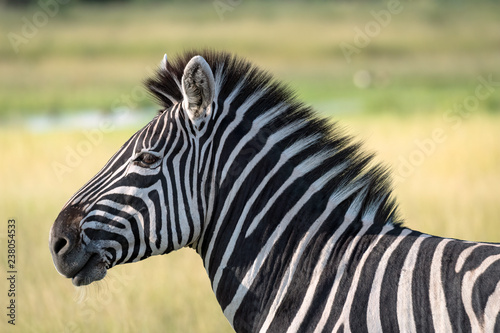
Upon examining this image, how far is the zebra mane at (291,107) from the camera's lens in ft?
12.1

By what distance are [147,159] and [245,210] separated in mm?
648

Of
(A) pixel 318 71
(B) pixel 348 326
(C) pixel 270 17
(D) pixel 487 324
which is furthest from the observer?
(C) pixel 270 17

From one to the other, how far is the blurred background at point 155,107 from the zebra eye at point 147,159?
0.91 meters

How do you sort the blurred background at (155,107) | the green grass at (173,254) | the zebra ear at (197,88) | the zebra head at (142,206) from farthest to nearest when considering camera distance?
1. the blurred background at (155,107)
2. the green grass at (173,254)
3. the zebra head at (142,206)
4. the zebra ear at (197,88)

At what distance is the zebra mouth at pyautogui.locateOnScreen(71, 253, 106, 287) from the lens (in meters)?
3.63

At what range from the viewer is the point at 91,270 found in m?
3.65

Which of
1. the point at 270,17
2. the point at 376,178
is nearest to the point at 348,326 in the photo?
the point at 376,178

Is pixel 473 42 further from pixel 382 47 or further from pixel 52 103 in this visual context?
pixel 52 103

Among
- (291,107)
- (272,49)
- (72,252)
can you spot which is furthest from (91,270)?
(272,49)

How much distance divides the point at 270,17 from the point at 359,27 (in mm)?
10517

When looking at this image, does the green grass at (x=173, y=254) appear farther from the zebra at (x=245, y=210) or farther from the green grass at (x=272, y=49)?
the green grass at (x=272, y=49)

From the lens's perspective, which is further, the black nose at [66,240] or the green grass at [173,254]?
the green grass at [173,254]

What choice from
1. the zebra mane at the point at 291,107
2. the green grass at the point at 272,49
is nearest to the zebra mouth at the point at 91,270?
the zebra mane at the point at 291,107

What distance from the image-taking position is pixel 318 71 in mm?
35906
